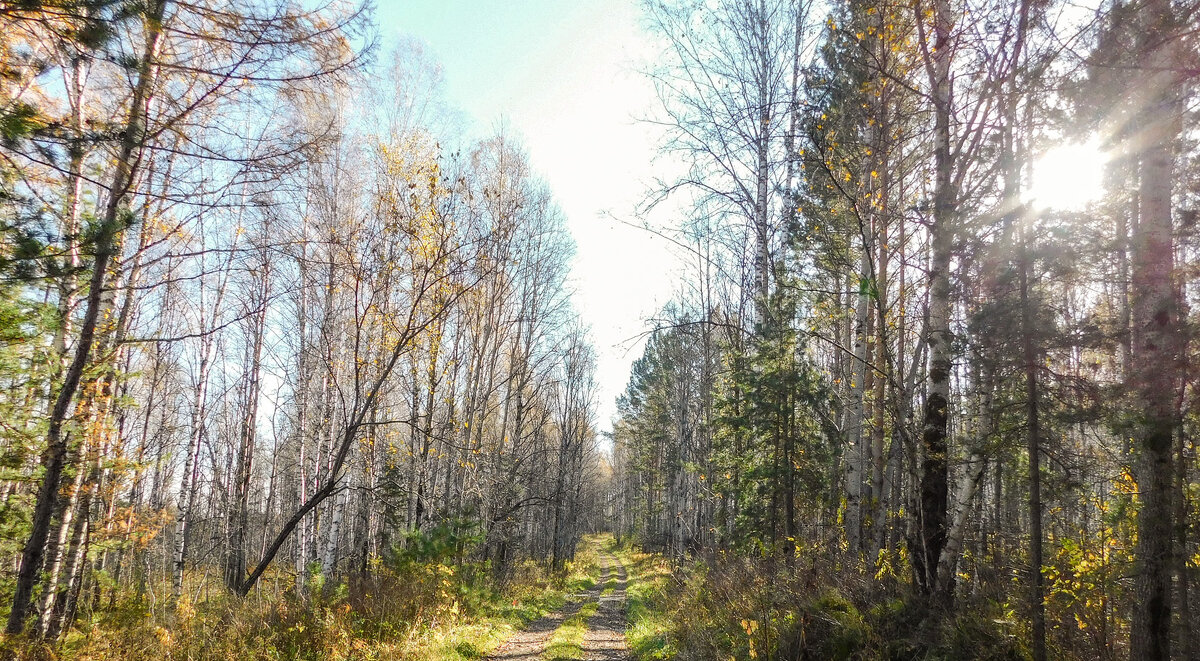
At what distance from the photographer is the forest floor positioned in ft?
27.0

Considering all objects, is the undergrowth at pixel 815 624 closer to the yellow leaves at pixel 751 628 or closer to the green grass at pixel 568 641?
the yellow leaves at pixel 751 628

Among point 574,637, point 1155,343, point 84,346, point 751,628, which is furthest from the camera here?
point 574,637

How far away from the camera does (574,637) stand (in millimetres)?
9461

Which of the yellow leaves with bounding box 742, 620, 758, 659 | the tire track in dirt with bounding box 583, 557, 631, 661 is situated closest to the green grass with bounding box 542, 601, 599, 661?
the tire track in dirt with bounding box 583, 557, 631, 661

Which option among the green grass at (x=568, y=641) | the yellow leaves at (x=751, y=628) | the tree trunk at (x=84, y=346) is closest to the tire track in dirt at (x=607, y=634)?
the green grass at (x=568, y=641)

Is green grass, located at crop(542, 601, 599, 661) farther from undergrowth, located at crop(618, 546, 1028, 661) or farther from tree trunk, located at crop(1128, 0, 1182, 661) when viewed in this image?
tree trunk, located at crop(1128, 0, 1182, 661)

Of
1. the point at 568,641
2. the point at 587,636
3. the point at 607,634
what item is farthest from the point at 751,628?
the point at 607,634

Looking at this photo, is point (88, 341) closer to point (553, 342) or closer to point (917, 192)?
point (917, 192)

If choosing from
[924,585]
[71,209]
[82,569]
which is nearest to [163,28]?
[71,209]

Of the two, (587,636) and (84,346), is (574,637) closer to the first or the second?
(587,636)

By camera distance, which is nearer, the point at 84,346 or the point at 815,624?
the point at 84,346

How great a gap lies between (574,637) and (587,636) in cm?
54

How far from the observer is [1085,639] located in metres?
4.66

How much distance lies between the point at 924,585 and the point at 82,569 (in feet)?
34.5
